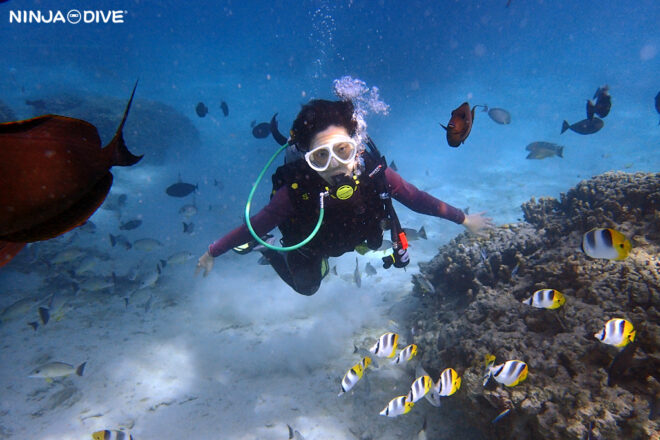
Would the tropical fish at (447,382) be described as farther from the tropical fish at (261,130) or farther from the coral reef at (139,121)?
the coral reef at (139,121)

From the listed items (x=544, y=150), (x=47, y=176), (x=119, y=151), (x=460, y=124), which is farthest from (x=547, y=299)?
(x=544, y=150)

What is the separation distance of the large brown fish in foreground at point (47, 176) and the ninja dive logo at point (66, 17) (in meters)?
41.9

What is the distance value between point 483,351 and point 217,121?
71374 mm

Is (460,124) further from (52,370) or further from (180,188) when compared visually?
(180,188)

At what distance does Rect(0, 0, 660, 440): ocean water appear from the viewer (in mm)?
5297

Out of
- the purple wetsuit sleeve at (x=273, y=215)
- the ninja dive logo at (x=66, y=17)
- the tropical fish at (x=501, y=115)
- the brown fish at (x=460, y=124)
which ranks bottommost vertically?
the purple wetsuit sleeve at (x=273, y=215)

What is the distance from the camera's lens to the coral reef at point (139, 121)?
21.6 meters

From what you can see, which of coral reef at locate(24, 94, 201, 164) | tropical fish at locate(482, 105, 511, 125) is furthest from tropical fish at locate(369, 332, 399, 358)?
coral reef at locate(24, 94, 201, 164)

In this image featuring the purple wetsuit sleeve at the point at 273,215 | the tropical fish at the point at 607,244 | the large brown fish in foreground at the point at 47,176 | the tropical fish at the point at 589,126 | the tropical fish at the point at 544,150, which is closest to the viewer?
the large brown fish in foreground at the point at 47,176

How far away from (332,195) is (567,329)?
3.47m

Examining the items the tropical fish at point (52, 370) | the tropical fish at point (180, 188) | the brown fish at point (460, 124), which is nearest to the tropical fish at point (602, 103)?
the brown fish at point (460, 124)

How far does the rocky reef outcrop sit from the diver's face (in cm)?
300

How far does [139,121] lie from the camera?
79.7 feet

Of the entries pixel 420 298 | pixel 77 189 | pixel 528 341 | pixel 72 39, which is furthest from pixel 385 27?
pixel 72 39
